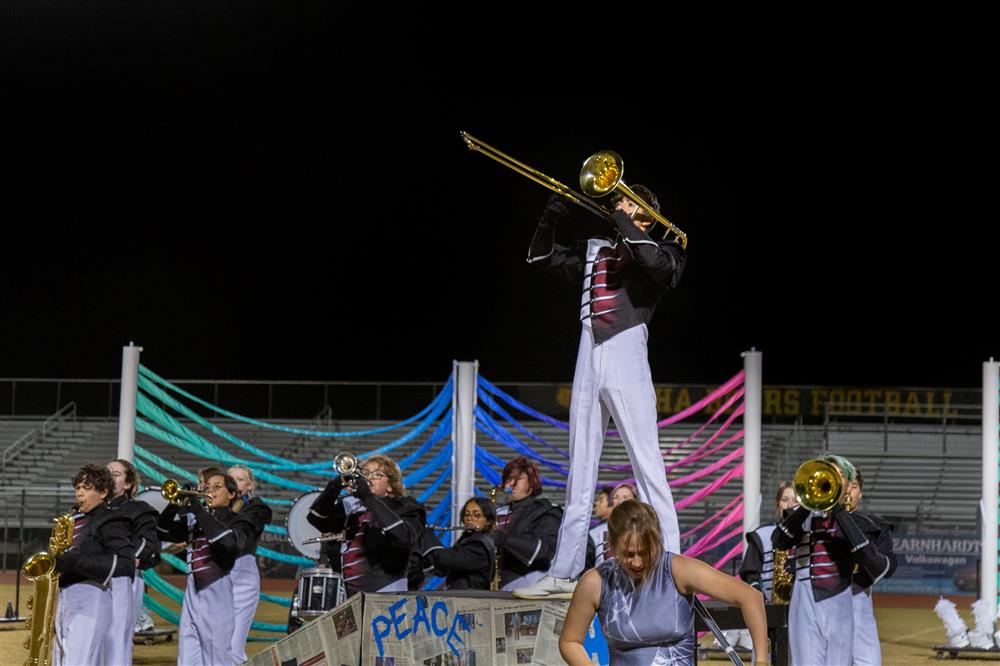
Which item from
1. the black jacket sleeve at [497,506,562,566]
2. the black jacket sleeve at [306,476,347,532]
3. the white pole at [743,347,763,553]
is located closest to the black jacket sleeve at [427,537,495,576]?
the black jacket sleeve at [497,506,562,566]

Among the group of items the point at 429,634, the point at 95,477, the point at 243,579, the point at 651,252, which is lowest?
the point at 243,579

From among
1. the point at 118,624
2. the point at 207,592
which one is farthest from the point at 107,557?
the point at 207,592

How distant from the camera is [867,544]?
6.89 metres

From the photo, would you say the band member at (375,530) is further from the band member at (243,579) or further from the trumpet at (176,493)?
the band member at (243,579)

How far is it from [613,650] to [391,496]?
3506 mm

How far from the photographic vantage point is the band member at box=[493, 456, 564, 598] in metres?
7.66

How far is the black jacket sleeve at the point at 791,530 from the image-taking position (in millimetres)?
6648

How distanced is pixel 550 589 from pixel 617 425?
73cm

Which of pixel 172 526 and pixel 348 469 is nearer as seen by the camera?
pixel 348 469

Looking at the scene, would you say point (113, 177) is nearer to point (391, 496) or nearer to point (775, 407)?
point (775, 407)

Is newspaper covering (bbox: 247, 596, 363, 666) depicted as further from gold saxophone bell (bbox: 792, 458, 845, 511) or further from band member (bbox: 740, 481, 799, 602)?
band member (bbox: 740, 481, 799, 602)

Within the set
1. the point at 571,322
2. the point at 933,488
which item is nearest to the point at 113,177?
the point at 571,322

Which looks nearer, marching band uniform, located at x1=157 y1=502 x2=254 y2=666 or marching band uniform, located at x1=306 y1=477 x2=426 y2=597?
marching band uniform, located at x1=306 y1=477 x2=426 y2=597

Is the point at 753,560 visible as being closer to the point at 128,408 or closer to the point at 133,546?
the point at 133,546
